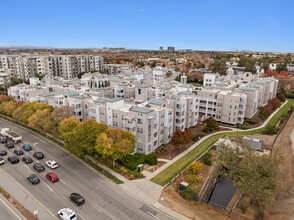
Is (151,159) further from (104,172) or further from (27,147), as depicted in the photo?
(27,147)

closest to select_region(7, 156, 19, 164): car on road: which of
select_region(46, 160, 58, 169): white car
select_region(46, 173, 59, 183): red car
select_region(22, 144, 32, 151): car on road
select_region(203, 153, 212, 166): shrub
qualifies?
select_region(22, 144, 32, 151): car on road

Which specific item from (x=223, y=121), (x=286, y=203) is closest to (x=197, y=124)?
(x=223, y=121)

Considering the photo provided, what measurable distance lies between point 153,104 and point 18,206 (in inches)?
1341

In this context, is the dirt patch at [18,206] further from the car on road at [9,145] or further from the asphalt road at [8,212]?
the car on road at [9,145]

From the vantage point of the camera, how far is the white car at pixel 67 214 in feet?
95.6

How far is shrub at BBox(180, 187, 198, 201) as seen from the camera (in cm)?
3477

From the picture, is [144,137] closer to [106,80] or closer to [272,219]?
[272,219]

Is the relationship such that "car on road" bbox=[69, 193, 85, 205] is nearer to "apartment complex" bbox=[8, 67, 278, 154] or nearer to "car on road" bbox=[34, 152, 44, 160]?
"car on road" bbox=[34, 152, 44, 160]

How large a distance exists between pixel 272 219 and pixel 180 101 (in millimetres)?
34846

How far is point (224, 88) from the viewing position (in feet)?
269

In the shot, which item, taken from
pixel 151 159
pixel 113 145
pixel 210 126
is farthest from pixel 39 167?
pixel 210 126

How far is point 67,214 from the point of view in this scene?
29.3 metres

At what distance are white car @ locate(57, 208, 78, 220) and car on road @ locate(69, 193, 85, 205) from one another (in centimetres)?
243

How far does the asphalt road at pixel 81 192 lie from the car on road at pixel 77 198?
0.56m
